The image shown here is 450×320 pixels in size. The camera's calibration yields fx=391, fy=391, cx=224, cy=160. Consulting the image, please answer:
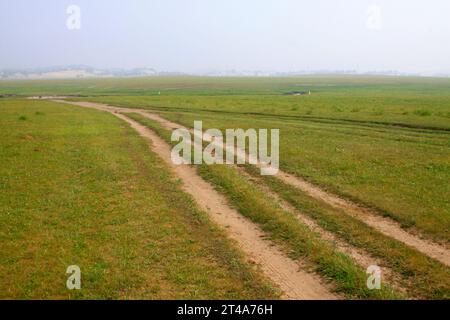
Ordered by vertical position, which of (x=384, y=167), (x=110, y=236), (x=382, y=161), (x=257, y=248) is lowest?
(x=257, y=248)

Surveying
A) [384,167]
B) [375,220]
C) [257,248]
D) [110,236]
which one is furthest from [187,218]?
[384,167]

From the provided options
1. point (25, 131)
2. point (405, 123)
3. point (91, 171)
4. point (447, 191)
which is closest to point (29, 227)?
point (91, 171)

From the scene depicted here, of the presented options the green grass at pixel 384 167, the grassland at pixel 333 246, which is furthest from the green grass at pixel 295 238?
the green grass at pixel 384 167

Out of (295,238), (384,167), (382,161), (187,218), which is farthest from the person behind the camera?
(382,161)

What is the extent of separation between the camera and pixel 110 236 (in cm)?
1270

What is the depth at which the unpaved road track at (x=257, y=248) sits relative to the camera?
31.4 feet

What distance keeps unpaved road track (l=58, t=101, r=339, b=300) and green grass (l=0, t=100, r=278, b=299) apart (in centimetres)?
45

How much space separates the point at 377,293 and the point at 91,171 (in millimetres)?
16325

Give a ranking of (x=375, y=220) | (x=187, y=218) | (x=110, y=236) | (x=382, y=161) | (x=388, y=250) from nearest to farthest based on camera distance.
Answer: (x=388, y=250) < (x=110, y=236) < (x=375, y=220) < (x=187, y=218) < (x=382, y=161)

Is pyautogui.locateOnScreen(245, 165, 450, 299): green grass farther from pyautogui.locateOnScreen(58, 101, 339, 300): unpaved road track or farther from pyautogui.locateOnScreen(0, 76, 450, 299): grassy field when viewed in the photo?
pyautogui.locateOnScreen(58, 101, 339, 300): unpaved road track

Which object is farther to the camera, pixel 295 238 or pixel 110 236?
pixel 110 236

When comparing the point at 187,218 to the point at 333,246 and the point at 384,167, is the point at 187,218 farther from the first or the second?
the point at 384,167

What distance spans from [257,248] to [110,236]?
4.79 metres
